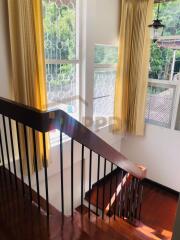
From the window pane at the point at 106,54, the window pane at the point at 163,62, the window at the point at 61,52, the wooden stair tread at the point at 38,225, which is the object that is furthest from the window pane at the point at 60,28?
the wooden stair tread at the point at 38,225

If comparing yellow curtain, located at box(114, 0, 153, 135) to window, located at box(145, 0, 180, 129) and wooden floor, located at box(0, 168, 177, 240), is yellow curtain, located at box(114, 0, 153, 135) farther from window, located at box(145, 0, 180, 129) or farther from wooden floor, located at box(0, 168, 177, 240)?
wooden floor, located at box(0, 168, 177, 240)

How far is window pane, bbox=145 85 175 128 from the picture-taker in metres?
3.58

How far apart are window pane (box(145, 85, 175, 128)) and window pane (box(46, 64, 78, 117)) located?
154 centimetres

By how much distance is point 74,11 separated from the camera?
2.78 m

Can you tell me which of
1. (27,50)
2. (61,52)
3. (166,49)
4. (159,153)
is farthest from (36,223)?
(166,49)

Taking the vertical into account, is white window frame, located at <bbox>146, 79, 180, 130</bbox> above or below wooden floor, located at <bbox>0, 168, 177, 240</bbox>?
above

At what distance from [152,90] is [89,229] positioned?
2.94 metres

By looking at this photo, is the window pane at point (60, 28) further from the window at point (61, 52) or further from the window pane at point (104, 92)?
the window pane at point (104, 92)

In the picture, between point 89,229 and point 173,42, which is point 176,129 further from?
point 89,229

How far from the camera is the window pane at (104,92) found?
3470mm

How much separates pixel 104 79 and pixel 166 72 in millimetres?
1111

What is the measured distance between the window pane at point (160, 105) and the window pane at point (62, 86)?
154cm

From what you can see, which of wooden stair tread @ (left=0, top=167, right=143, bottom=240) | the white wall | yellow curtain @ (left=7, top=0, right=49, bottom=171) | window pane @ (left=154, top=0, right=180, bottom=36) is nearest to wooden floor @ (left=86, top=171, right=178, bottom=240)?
the white wall

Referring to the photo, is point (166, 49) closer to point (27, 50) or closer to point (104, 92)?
point (104, 92)
